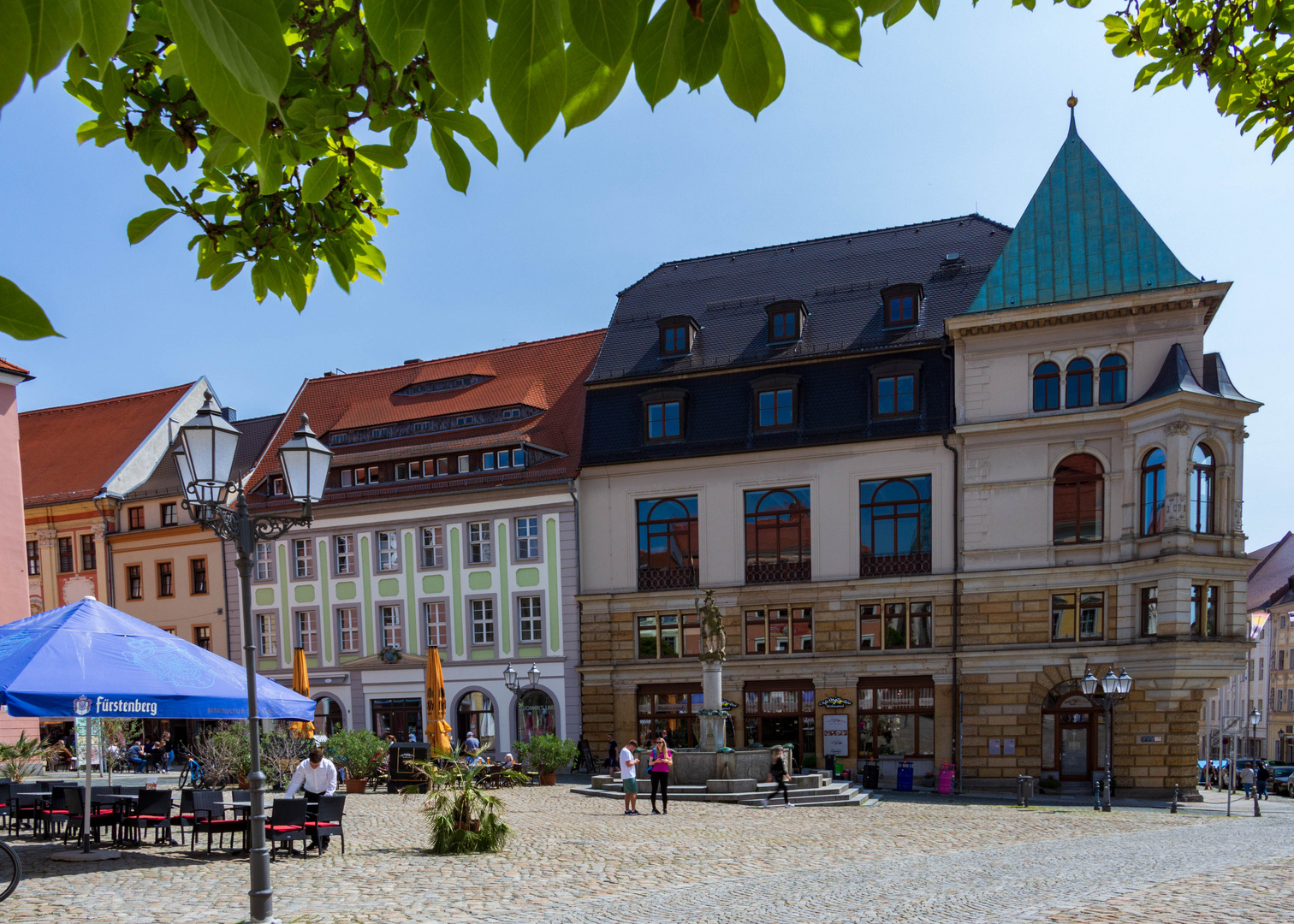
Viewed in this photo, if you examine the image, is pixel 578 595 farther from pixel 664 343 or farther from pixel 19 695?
pixel 19 695

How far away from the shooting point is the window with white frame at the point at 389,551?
38.2m

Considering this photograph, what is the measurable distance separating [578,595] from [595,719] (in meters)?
4.01

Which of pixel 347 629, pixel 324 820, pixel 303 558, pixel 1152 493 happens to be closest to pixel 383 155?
pixel 324 820

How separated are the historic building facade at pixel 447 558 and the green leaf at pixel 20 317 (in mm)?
33673

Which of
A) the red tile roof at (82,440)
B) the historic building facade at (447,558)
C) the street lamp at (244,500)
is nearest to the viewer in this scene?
the street lamp at (244,500)

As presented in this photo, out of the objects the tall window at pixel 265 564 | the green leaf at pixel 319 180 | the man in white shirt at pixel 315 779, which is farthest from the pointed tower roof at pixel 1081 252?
the green leaf at pixel 319 180

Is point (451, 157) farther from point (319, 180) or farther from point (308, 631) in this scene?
point (308, 631)

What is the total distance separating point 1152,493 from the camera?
1165 inches

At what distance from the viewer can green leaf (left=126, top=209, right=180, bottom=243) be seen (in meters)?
3.48

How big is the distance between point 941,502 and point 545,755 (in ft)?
44.4

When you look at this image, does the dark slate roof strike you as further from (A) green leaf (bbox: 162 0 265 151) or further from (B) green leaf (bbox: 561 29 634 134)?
(A) green leaf (bbox: 162 0 265 151)

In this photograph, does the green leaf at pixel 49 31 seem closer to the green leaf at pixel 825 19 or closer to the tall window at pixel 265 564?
the green leaf at pixel 825 19

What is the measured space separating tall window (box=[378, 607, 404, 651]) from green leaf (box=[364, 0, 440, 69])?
124 feet

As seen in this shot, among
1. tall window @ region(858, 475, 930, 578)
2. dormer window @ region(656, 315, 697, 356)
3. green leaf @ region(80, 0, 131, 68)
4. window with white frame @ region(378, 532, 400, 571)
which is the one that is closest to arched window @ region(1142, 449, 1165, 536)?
tall window @ region(858, 475, 930, 578)
